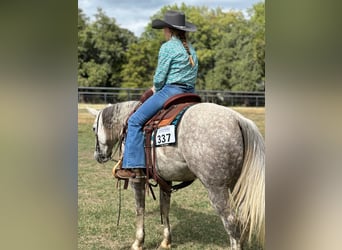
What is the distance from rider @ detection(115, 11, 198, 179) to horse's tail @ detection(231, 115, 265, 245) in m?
0.37

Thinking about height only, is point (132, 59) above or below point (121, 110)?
above

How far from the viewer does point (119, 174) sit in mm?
1979

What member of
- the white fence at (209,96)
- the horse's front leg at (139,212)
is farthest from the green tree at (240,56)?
the horse's front leg at (139,212)

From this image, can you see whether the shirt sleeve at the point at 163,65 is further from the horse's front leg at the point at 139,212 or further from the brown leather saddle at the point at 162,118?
the horse's front leg at the point at 139,212

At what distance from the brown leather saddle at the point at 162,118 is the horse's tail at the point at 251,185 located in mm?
282

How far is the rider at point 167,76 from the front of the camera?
5.73 feet

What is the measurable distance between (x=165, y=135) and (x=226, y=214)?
0.45m

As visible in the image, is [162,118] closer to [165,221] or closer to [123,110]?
Answer: [123,110]

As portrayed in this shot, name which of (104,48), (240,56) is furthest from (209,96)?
(104,48)

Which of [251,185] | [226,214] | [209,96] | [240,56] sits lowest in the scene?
[226,214]

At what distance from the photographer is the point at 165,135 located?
172cm
